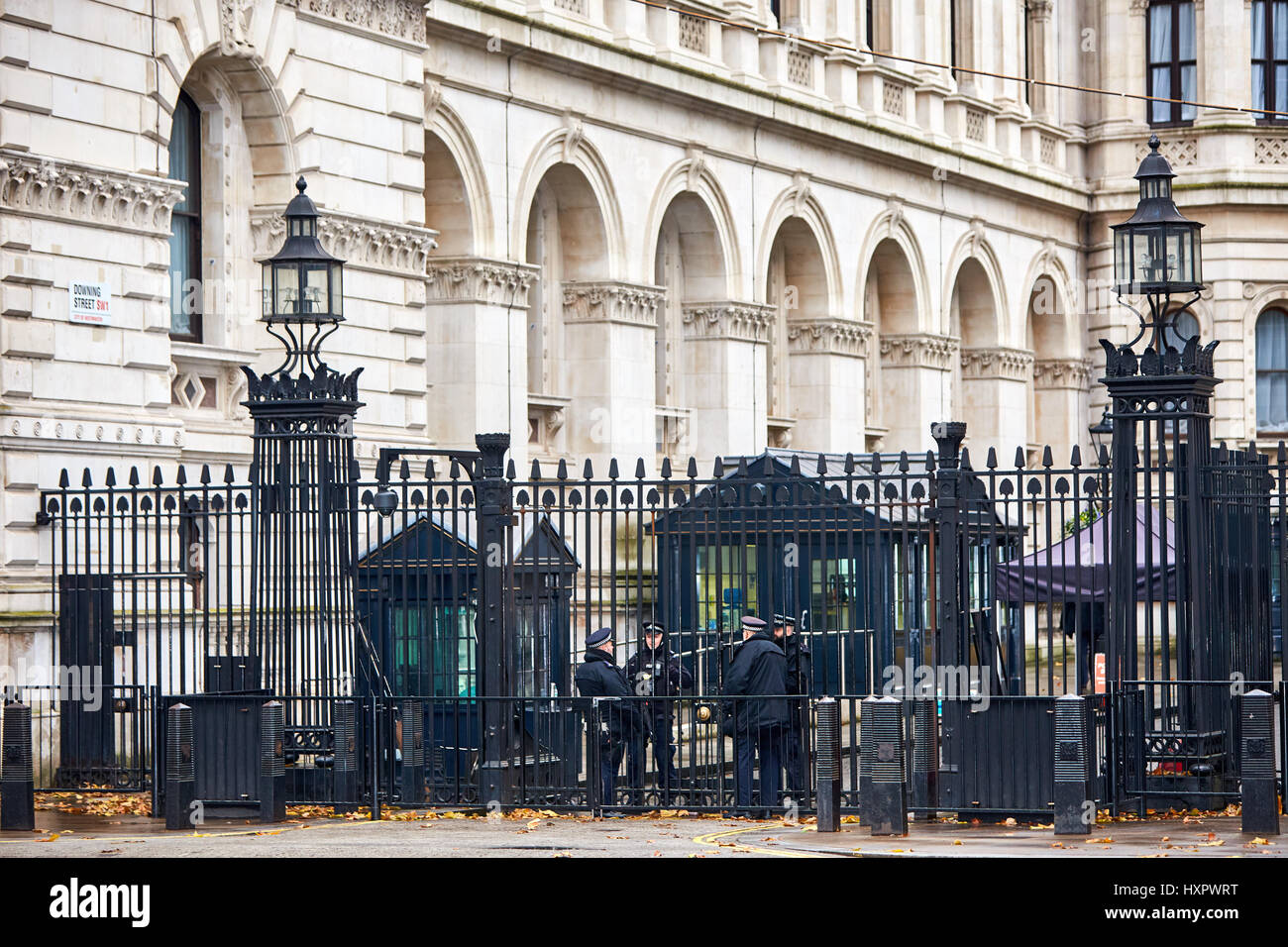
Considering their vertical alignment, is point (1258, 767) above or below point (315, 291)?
below

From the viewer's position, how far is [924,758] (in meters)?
16.5

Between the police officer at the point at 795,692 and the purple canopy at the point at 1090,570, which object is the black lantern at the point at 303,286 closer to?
the police officer at the point at 795,692

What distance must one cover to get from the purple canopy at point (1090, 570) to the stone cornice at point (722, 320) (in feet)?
35.2

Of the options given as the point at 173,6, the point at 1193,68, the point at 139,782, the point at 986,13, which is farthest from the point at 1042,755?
the point at 1193,68


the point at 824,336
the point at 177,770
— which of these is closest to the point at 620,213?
the point at 824,336

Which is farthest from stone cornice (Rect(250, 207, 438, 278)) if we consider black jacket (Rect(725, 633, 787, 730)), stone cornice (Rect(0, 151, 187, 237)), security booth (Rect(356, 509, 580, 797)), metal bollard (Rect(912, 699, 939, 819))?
metal bollard (Rect(912, 699, 939, 819))

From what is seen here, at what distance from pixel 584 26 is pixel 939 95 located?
12.4m

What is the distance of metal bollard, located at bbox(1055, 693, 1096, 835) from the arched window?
34.9m

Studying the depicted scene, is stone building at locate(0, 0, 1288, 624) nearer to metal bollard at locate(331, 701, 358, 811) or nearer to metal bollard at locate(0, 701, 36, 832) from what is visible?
metal bollard at locate(0, 701, 36, 832)

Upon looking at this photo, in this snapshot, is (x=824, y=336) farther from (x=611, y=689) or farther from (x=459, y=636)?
(x=611, y=689)

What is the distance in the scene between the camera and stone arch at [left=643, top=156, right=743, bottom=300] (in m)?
33.6

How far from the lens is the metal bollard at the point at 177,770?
16562 millimetres

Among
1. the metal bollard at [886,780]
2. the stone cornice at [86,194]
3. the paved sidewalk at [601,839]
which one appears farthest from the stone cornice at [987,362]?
the metal bollard at [886,780]

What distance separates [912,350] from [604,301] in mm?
11054
